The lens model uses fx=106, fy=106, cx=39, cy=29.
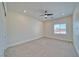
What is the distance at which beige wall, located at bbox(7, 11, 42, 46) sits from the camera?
234 centimetres

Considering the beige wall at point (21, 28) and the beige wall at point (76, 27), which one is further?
the beige wall at point (76, 27)

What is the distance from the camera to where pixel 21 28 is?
257 cm

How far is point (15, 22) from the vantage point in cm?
249

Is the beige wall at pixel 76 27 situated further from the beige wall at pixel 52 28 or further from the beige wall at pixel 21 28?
the beige wall at pixel 21 28

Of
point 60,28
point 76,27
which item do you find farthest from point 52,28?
point 76,27

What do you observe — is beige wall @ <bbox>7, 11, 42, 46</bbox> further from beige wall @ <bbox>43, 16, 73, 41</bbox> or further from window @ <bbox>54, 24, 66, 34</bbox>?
window @ <bbox>54, 24, 66, 34</bbox>

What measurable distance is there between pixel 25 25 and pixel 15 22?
30 centimetres

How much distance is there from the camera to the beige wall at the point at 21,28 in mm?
2337

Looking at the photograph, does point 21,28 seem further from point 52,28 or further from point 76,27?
point 76,27

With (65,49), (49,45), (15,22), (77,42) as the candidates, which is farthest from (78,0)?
(49,45)

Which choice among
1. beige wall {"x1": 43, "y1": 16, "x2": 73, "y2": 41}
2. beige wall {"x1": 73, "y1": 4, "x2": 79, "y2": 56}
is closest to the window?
beige wall {"x1": 43, "y1": 16, "x2": 73, "y2": 41}

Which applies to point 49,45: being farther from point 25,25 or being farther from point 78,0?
point 78,0

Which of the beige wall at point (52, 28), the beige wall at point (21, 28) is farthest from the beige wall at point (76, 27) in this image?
the beige wall at point (21, 28)

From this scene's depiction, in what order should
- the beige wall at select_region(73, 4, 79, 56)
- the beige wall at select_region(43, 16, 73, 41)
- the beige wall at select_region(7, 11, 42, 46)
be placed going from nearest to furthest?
1. the beige wall at select_region(7, 11, 42, 46)
2. the beige wall at select_region(43, 16, 73, 41)
3. the beige wall at select_region(73, 4, 79, 56)
